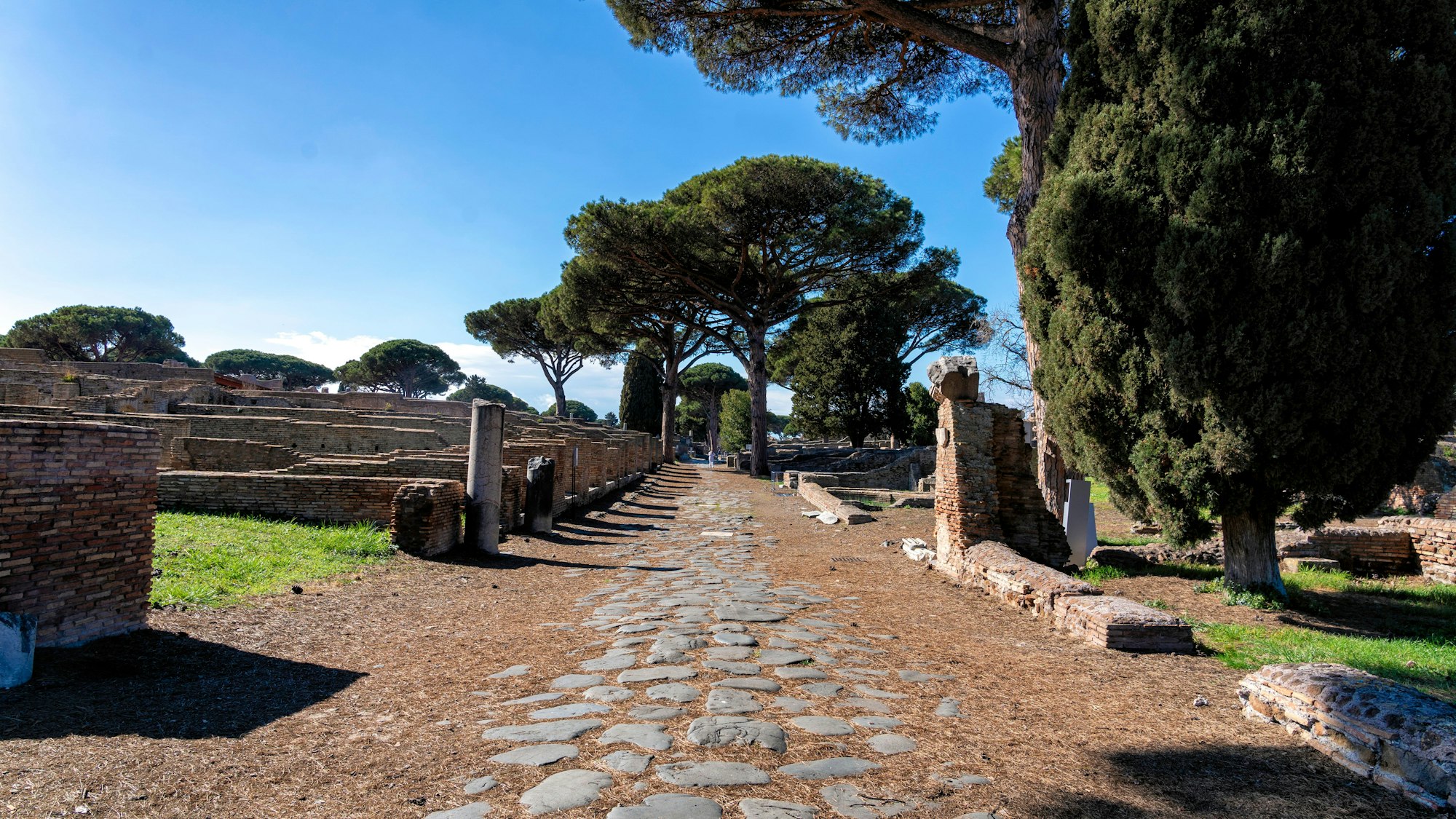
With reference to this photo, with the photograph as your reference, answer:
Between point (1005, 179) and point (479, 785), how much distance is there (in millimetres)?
15109

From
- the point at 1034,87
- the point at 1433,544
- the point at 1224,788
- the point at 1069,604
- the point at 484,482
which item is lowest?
the point at 1224,788

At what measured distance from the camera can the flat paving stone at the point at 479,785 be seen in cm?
265

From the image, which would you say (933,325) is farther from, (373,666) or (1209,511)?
(373,666)

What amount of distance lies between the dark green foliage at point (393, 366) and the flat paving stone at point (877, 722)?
195 feet

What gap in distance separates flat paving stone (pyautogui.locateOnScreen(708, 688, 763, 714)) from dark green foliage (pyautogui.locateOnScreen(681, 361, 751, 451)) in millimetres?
53116

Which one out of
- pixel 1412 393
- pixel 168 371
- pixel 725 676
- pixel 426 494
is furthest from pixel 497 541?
pixel 168 371

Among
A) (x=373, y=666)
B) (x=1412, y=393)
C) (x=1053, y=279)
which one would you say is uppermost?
(x=1053, y=279)

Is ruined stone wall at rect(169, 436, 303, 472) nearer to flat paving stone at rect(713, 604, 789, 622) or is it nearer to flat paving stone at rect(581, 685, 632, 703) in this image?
flat paving stone at rect(713, 604, 789, 622)

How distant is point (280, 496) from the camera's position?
9.19 meters

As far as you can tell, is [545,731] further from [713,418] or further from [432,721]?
[713,418]

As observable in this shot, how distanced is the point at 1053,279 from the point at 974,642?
4.53m

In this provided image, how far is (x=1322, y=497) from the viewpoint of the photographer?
6461mm

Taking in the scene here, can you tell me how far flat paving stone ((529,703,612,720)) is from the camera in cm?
349

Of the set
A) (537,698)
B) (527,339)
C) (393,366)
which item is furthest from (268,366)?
(537,698)
